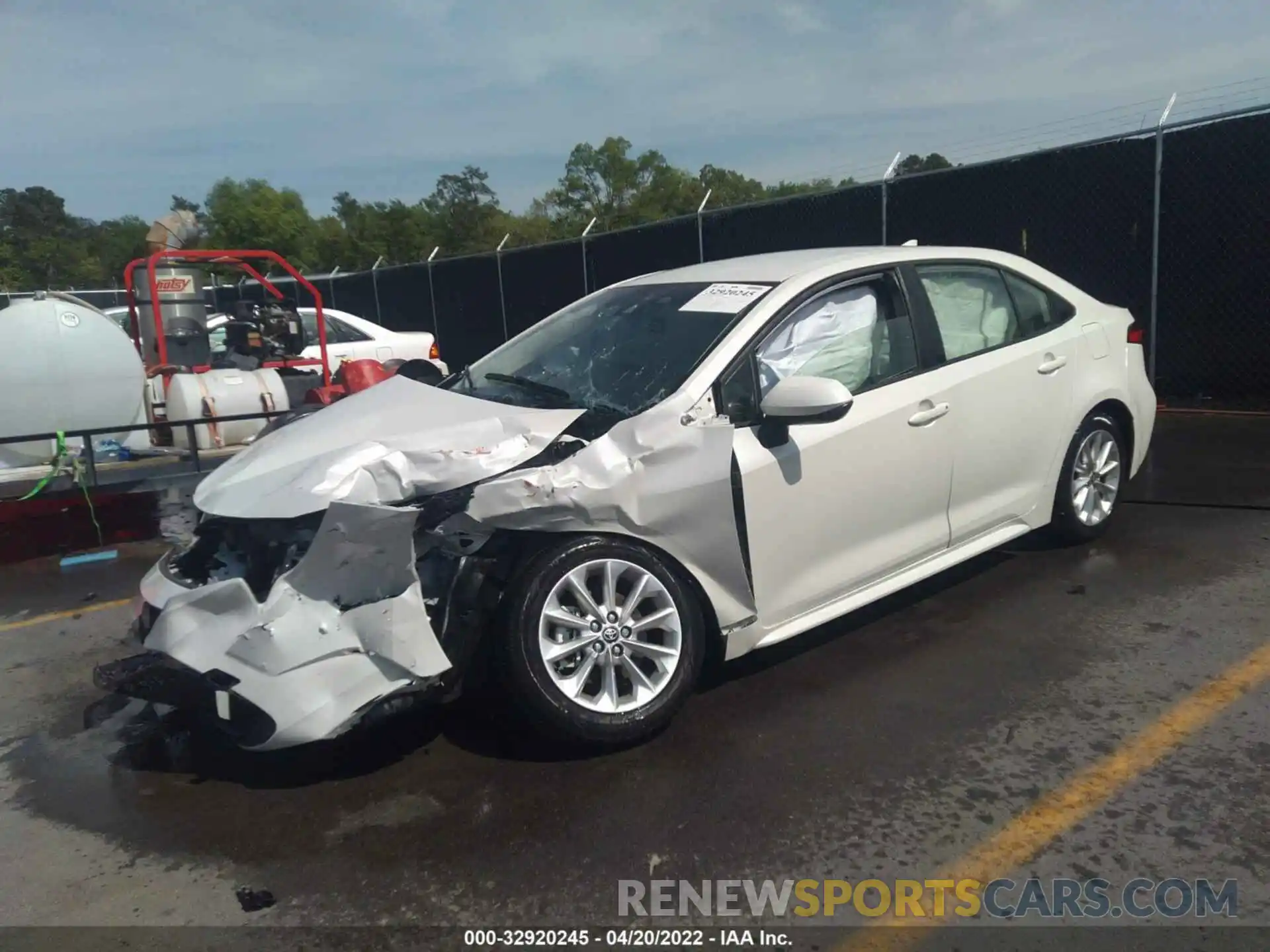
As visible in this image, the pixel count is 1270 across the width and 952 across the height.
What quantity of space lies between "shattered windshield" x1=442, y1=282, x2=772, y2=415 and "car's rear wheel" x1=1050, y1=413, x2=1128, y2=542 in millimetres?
2022

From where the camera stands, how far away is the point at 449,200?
2073 inches

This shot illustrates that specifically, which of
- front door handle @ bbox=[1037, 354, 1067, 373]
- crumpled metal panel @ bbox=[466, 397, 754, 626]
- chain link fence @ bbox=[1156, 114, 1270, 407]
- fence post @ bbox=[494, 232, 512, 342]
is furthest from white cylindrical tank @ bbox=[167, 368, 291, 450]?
fence post @ bbox=[494, 232, 512, 342]

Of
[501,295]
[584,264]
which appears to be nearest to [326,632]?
[584,264]

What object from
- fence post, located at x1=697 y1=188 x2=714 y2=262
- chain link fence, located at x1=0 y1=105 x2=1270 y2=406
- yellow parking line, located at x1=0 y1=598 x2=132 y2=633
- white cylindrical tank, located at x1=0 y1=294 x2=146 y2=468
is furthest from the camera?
fence post, located at x1=697 y1=188 x2=714 y2=262

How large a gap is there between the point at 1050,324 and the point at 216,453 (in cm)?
594

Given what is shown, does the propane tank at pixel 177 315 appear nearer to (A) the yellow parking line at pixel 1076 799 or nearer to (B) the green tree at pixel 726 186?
(A) the yellow parking line at pixel 1076 799

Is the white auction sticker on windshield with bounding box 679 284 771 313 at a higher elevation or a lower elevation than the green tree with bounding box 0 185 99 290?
lower

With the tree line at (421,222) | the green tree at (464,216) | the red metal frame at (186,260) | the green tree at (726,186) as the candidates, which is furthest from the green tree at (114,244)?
the red metal frame at (186,260)

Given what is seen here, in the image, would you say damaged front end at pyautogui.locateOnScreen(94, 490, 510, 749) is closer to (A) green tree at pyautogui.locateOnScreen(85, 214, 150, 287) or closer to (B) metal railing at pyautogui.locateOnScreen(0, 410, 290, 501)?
(B) metal railing at pyautogui.locateOnScreen(0, 410, 290, 501)

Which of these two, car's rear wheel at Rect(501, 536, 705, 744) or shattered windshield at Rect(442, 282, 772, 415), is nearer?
car's rear wheel at Rect(501, 536, 705, 744)

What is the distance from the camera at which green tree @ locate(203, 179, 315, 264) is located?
179 ft

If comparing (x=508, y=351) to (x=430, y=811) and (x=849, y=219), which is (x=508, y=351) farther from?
(x=849, y=219)

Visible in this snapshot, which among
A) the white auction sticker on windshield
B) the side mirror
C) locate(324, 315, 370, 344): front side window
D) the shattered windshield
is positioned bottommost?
locate(324, 315, 370, 344): front side window

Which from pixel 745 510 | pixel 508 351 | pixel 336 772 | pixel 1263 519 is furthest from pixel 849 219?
pixel 336 772
